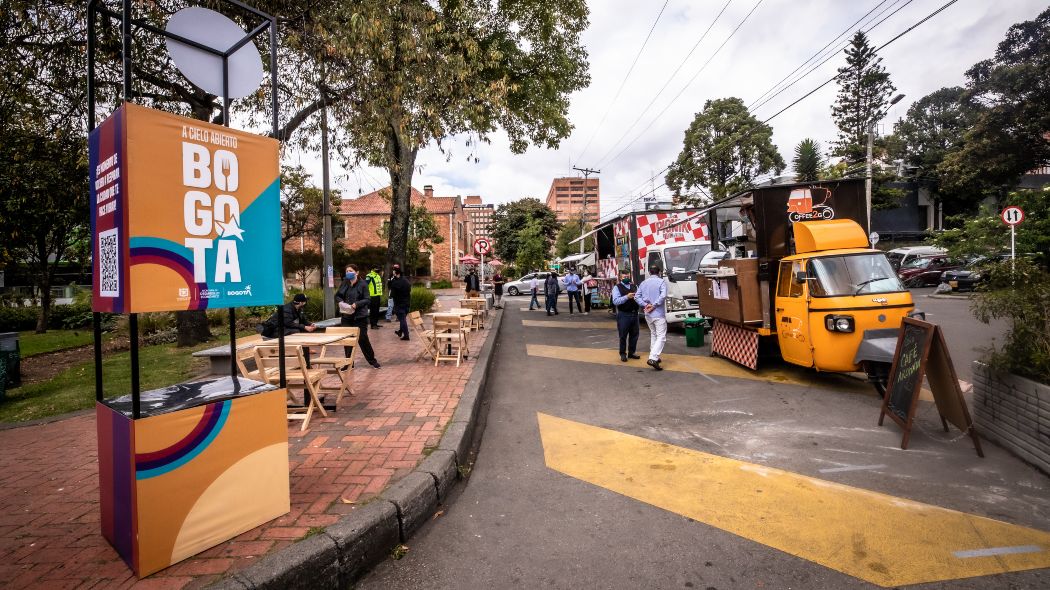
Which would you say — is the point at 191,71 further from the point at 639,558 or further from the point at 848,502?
the point at 848,502

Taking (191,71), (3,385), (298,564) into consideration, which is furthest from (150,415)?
(3,385)

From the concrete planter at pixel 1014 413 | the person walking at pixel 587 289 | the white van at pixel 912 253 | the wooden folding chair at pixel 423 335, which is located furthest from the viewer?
the white van at pixel 912 253

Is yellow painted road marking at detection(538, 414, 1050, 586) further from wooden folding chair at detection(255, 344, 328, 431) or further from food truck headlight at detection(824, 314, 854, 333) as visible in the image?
food truck headlight at detection(824, 314, 854, 333)

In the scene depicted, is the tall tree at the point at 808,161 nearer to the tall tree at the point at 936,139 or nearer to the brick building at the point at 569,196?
the tall tree at the point at 936,139

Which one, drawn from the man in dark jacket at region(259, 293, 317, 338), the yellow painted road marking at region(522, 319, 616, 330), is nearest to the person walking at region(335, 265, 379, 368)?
the man in dark jacket at region(259, 293, 317, 338)

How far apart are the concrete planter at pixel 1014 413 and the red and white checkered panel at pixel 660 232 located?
10.1m

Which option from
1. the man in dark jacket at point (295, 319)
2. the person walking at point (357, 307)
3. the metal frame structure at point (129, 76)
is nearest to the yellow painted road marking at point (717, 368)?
the person walking at point (357, 307)

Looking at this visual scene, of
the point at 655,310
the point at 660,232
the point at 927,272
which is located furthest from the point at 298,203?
the point at 927,272

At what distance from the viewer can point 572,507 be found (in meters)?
3.77

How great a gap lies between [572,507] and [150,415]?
2655 millimetres

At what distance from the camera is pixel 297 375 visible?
5590 millimetres

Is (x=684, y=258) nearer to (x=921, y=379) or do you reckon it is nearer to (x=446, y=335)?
(x=446, y=335)

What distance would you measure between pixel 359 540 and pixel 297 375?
119 inches

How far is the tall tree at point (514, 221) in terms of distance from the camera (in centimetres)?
5603
